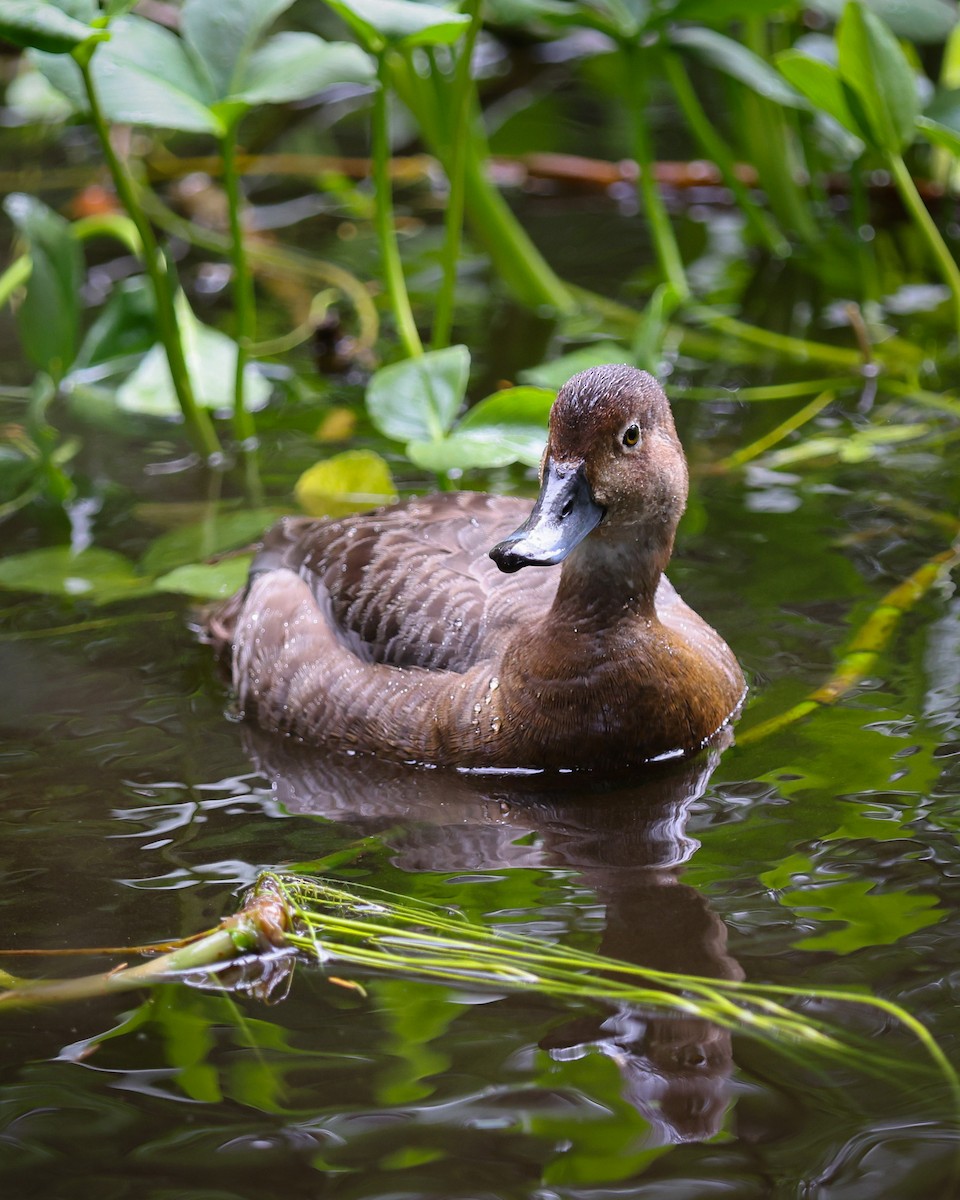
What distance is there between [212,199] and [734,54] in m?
4.02

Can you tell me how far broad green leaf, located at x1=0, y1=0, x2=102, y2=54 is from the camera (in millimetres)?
5102

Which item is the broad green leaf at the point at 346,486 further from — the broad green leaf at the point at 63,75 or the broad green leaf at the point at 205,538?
the broad green leaf at the point at 63,75

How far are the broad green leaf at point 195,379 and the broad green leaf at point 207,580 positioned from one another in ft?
5.38

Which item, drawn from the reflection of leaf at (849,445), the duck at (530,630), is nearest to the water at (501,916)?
the duck at (530,630)

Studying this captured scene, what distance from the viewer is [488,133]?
1104 centimetres

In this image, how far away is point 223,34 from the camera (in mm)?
6004

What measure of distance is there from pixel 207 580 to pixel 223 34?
211 cm

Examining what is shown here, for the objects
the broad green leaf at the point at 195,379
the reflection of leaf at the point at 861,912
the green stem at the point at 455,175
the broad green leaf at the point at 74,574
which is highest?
the green stem at the point at 455,175

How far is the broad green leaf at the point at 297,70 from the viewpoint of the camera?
5832 mm

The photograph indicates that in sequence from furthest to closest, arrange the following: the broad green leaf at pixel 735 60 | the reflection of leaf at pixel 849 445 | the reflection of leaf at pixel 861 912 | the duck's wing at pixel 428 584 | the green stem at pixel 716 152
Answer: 1. the green stem at pixel 716 152
2. the broad green leaf at pixel 735 60
3. the reflection of leaf at pixel 849 445
4. the duck's wing at pixel 428 584
5. the reflection of leaf at pixel 861 912

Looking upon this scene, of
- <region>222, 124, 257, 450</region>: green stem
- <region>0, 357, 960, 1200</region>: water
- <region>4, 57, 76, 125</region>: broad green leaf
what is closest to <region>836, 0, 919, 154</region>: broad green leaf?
<region>0, 357, 960, 1200</region>: water

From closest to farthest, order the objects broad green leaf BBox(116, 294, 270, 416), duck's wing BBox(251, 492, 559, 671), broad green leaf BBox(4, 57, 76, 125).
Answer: duck's wing BBox(251, 492, 559, 671)
broad green leaf BBox(116, 294, 270, 416)
broad green leaf BBox(4, 57, 76, 125)

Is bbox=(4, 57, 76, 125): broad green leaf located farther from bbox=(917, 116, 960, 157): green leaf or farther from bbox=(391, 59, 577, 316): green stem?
bbox=(917, 116, 960, 157): green leaf

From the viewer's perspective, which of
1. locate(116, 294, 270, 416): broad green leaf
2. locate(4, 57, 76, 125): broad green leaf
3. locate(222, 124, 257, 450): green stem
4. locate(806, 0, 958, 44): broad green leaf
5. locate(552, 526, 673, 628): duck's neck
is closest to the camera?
locate(552, 526, 673, 628): duck's neck
